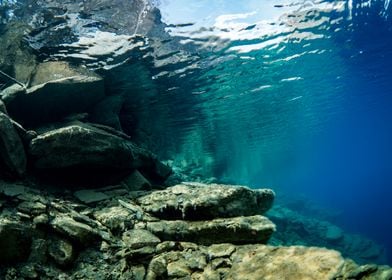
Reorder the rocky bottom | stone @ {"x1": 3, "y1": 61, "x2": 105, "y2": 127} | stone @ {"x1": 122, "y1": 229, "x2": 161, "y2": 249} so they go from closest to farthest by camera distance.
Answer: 1. the rocky bottom
2. stone @ {"x1": 122, "y1": 229, "x2": 161, "y2": 249}
3. stone @ {"x1": 3, "y1": 61, "x2": 105, "y2": 127}

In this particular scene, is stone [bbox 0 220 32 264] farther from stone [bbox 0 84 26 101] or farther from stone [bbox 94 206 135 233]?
stone [bbox 0 84 26 101]

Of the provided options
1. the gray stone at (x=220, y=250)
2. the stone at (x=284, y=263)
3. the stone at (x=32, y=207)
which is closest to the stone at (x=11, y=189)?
the stone at (x=32, y=207)

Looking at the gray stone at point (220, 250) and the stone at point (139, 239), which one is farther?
the stone at point (139, 239)

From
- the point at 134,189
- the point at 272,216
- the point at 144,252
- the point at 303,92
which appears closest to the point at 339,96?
the point at 303,92

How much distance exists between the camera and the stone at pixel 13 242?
4.93 m

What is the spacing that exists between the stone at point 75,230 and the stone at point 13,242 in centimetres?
50

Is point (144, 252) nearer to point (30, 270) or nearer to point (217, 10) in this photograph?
point (30, 270)

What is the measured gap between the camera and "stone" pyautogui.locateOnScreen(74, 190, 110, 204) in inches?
306

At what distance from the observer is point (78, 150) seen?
27.2ft

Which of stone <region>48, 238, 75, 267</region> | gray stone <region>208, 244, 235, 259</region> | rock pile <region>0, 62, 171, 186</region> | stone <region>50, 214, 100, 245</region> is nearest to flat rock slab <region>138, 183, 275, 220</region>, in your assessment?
gray stone <region>208, 244, 235, 259</region>

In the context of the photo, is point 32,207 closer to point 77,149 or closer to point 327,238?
point 77,149

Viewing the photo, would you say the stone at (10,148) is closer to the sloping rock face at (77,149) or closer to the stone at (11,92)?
the sloping rock face at (77,149)

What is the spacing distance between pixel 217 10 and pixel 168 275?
10.2m

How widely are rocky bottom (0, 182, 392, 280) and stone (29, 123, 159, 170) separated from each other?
88 cm
